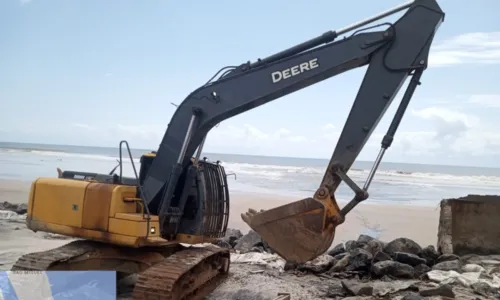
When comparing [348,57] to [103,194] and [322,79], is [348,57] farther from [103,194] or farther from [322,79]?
[103,194]

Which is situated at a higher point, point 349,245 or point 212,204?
point 212,204

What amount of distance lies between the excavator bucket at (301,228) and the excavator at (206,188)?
11mm

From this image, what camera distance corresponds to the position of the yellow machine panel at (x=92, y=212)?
6.23 m

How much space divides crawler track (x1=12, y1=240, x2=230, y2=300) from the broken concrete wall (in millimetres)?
4566

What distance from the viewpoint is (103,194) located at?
6.40m

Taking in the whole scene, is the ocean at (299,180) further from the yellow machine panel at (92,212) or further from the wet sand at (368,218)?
the yellow machine panel at (92,212)

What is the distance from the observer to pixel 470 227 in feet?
31.4

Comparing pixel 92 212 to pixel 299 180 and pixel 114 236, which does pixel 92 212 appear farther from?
pixel 299 180

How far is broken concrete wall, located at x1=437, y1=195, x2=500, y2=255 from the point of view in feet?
31.0

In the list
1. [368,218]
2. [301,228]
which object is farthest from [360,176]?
[301,228]

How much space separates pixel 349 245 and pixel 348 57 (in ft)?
15.8

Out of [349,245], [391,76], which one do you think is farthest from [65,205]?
[349,245]

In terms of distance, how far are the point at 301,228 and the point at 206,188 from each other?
1.70m

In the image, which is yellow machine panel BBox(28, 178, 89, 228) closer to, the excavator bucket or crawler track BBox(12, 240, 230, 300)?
crawler track BBox(12, 240, 230, 300)
